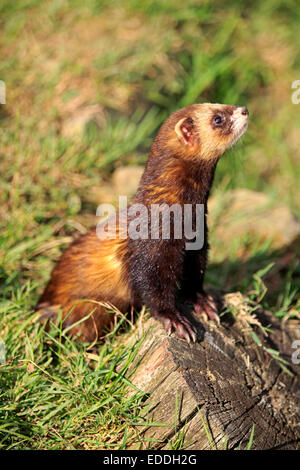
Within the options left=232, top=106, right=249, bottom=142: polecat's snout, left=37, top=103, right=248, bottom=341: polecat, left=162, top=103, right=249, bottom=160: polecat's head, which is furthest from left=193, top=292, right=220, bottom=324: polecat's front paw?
left=232, top=106, right=249, bottom=142: polecat's snout

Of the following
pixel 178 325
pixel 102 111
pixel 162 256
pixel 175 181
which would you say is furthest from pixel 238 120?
pixel 102 111

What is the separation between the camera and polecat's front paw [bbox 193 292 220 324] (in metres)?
3.23

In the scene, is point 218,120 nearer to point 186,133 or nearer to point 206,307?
point 186,133

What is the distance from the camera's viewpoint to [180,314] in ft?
10.0

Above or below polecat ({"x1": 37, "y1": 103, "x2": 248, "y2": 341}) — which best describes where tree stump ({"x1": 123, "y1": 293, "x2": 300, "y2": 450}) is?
below

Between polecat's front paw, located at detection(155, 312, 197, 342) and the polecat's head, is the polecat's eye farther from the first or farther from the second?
polecat's front paw, located at detection(155, 312, 197, 342)

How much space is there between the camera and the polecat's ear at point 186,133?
3094 mm

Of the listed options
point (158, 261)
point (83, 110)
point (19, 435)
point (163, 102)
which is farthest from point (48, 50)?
point (19, 435)

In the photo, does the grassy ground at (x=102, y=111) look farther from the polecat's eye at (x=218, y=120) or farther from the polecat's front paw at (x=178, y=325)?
the polecat's eye at (x=218, y=120)

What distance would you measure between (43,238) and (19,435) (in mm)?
1995

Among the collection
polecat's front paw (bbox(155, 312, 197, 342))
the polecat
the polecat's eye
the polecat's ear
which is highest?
the polecat's eye

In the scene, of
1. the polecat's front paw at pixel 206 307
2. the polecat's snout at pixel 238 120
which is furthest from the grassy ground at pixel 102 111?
the polecat's snout at pixel 238 120

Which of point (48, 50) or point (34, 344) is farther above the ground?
point (48, 50)
